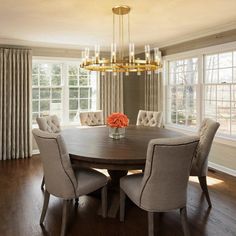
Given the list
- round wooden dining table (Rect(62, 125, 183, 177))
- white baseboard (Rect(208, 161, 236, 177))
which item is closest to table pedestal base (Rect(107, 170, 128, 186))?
round wooden dining table (Rect(62, 125, 183, 177))

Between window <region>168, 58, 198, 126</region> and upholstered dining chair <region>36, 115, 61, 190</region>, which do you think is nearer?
upholstered dining chair <region>36, 115, 61, 190</region>

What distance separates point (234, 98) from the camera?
4180 mm

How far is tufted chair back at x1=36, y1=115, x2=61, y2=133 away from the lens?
3.63 metres

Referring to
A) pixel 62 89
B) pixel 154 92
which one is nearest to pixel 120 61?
pixel 154 92

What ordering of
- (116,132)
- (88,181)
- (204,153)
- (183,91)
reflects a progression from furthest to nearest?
1. (183,91)
2. (116,132)
3. (204,153)
4. (88,181)

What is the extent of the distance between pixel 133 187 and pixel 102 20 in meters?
2.43

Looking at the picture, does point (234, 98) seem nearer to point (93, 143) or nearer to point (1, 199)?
point (93, 143)

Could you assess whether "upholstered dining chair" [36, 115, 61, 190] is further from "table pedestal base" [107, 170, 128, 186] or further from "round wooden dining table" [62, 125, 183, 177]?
"table pedestal base" [107, 170, 128, 186]

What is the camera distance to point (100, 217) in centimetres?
277

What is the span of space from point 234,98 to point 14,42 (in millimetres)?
4266

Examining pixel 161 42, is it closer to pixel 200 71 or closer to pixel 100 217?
pixel 200 71

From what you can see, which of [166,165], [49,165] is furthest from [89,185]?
[166,165]

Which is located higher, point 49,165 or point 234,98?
point 234,98

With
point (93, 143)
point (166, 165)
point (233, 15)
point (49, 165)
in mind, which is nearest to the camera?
point (166, 165)
